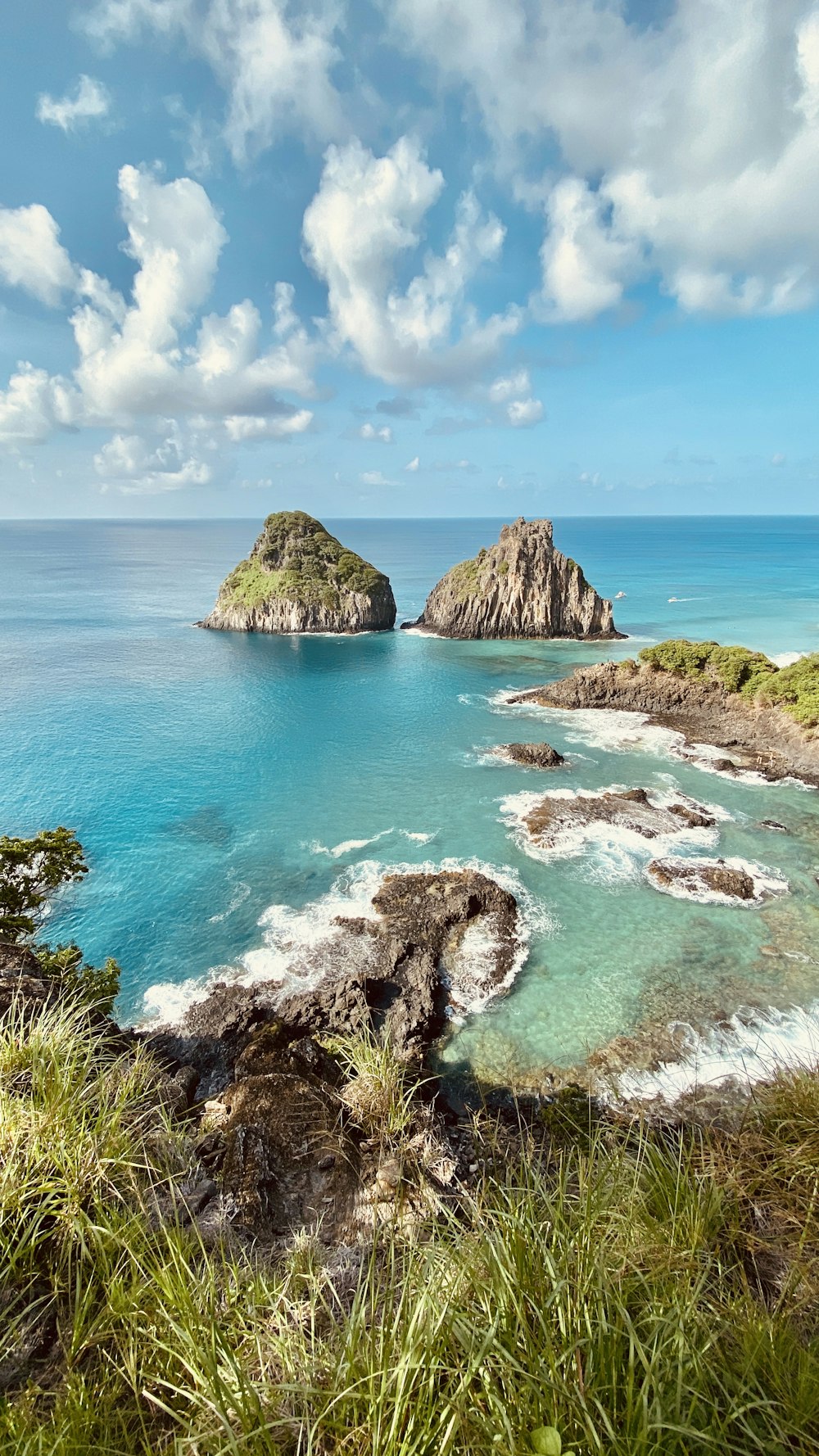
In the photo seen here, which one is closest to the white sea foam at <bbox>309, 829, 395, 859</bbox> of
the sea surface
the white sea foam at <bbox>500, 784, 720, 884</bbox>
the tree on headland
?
the sea surface

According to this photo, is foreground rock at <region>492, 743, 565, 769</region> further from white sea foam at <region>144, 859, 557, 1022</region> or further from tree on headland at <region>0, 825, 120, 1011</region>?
tree on headland at <region>0, 825, 120, 1011</region>

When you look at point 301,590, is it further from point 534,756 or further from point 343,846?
point 343,846

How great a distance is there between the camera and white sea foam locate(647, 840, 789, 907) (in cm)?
2503

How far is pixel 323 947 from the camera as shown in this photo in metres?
22.3

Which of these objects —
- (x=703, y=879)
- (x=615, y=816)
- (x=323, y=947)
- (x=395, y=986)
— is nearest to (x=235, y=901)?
(x=323, y=947)

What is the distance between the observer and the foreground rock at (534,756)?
38.9 meters

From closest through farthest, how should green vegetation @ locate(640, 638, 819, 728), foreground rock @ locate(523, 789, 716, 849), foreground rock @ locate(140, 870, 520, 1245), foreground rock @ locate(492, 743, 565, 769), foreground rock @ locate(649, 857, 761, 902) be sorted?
foreground rock @ locate(140, 870, 520, 1245) < foreground rock @ locate(649, 857, 761, 902) < foreground rock @ locate(523, 789, 716, 849) < foreground rock @ locate(492, 743, 565, 769) < green vegetation @ locate(640, 638, 819, 728)

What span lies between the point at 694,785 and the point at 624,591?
92.9 metres

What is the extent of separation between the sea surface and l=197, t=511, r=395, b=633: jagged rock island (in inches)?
803

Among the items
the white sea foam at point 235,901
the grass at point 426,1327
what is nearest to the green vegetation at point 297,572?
the white sea foam at point 235,901

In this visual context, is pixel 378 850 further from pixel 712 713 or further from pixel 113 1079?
pixel 712 713

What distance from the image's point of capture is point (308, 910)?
24.6 m

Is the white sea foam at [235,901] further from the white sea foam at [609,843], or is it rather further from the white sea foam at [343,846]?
the white sea foam at [609,843]

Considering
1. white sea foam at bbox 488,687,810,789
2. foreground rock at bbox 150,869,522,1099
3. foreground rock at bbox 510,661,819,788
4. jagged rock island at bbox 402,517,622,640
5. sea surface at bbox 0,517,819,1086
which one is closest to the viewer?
foreground rock at bbox 150,869,522,1099
